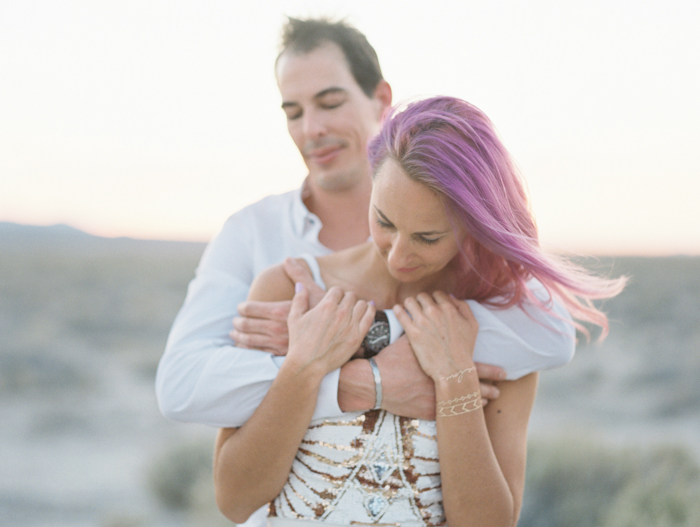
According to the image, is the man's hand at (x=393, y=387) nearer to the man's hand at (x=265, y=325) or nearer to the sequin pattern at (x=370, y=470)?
the sequin pattern at (x=370, y=470)

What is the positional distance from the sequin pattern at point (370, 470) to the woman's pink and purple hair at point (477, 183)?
587 millimetres

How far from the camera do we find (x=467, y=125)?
69.5 inches

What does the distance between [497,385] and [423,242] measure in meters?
0.61

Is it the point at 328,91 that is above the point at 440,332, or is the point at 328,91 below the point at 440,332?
above

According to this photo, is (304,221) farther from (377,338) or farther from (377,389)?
(377,389)

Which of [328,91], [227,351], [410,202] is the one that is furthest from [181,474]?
[410,202]

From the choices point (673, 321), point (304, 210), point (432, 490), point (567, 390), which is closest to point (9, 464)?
point (304, 210)

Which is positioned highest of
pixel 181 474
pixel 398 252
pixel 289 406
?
pixel 398 252

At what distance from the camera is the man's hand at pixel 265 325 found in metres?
1.99

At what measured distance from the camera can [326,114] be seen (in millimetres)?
2793

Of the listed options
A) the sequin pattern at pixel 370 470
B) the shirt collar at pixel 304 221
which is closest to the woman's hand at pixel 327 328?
the sequin pattern at pixel 370 470

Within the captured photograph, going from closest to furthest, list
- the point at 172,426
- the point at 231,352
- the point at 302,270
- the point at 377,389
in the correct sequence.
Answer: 1. the point at 377,389
2. the point at 231,352
3. the point at 302,270
4. the point at 172,426

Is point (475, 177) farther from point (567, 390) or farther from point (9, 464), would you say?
point (567, 390)

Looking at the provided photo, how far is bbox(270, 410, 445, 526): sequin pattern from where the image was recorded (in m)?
1.88
